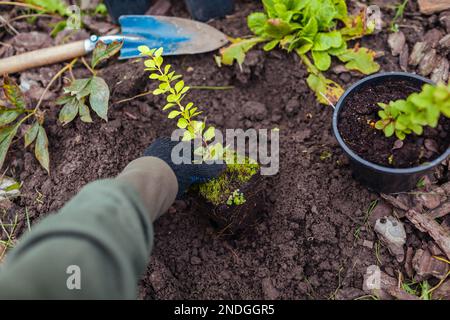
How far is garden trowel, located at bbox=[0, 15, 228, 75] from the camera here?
2.36 m

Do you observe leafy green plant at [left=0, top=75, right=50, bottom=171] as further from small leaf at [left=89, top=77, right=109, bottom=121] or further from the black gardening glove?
the black gardening glove

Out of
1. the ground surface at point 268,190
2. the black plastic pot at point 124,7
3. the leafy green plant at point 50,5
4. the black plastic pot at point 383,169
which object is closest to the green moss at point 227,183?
the ground surface at point 268,190

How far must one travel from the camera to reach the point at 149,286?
72.4 inches

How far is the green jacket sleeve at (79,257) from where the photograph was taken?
0.98 meters

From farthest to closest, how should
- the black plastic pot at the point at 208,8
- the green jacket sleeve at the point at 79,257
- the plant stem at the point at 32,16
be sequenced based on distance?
the plant stem at the point at 32,16
the black plastic pot at the point at 208,8
the green jacket sleeve at the point at 79,257

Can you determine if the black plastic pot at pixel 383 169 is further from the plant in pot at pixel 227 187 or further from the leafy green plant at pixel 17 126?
the leafy green plant at pixel 17 126

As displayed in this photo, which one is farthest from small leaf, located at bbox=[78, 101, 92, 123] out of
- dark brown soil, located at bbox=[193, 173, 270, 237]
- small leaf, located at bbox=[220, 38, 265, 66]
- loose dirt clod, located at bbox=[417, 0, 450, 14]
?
loose dirt clod, located at bbox=[417, 0, 450, 14]

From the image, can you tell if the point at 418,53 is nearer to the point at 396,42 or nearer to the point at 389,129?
the point at 396,42

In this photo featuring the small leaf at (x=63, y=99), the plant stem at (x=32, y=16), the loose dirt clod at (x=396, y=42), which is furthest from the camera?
the plant stem at (x=32, y=16)

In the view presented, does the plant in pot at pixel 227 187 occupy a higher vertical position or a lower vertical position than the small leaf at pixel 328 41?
lower

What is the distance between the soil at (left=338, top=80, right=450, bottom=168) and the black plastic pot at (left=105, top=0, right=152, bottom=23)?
4.44 feet

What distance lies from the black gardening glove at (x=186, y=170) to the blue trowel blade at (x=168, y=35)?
2.36ft

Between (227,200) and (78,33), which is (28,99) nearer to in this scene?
(78,33)
